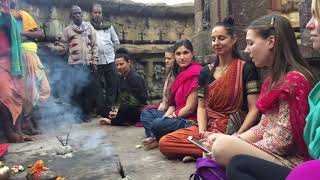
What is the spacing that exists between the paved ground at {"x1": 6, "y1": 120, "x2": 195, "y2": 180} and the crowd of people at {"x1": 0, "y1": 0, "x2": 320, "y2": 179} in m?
0.25

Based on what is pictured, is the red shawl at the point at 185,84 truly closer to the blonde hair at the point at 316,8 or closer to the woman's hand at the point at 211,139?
the woman's hand at the point at 211,139

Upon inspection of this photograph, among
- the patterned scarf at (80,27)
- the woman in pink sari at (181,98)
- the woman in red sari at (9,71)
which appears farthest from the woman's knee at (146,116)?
the patterned scarf at (80,27)

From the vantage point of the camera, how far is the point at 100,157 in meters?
4.66

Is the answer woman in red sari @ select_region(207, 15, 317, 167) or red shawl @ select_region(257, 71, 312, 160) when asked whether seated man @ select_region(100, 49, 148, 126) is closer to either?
woman in red sari @ select_region(207, 15, 317, 167)

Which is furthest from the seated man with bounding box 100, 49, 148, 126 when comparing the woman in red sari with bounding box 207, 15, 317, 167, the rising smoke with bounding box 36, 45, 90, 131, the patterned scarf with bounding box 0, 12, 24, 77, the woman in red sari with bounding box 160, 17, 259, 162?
the woman in red sari with bounding box 207, 15, 317, 167

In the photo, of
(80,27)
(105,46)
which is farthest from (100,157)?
(105,46)

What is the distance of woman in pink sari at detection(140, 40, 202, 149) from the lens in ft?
15.1

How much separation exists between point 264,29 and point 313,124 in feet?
3.07

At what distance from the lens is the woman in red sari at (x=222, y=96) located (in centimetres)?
388

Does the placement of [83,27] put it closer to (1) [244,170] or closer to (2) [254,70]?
(2) [254,70]

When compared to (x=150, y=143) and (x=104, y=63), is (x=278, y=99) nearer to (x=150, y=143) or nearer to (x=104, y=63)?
(x=150, y=143)

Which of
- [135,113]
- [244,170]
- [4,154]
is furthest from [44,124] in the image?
[244,170]

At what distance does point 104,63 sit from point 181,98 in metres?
3.89

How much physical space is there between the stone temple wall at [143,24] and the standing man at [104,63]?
100 cm
